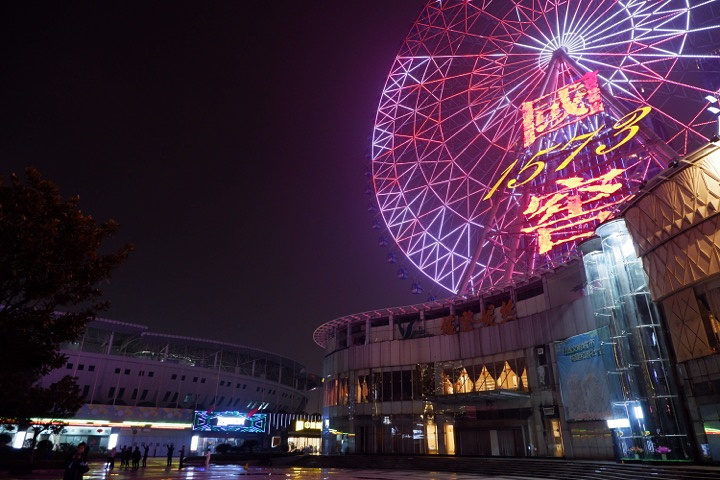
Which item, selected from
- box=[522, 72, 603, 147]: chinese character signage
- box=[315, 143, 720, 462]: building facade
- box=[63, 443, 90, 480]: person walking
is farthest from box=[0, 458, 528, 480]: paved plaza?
box=[522, 72, 603, 147]: chinese character signage

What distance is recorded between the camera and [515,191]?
43688mm

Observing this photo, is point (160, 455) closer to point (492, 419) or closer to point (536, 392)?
point (492, 419)

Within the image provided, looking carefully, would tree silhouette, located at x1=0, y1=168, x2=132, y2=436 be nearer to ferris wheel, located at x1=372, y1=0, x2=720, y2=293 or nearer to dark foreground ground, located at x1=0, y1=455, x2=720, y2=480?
dark foreground ground, located at x1=0, y1=455, x2=720, y2=480

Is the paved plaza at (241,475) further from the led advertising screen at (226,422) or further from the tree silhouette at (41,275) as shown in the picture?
the led advertising screen at (226,422)

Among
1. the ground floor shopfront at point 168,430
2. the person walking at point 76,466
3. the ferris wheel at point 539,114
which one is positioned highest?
the ferris wheel at point 539,114

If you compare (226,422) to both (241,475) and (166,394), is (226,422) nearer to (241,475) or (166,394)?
(166,394)

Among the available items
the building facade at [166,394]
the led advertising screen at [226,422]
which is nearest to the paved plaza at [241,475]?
the led advertising screen at [226,422]

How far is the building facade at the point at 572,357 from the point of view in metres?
22.4

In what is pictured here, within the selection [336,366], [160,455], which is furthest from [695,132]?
[160,455]

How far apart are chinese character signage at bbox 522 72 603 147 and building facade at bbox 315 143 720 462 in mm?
10746

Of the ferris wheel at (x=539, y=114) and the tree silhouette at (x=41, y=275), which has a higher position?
the ferris wheel at (x=539, y=114)

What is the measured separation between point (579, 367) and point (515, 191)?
55.2 ft

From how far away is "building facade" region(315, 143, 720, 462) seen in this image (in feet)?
73.6

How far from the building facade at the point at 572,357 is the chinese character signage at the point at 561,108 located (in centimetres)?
1075
